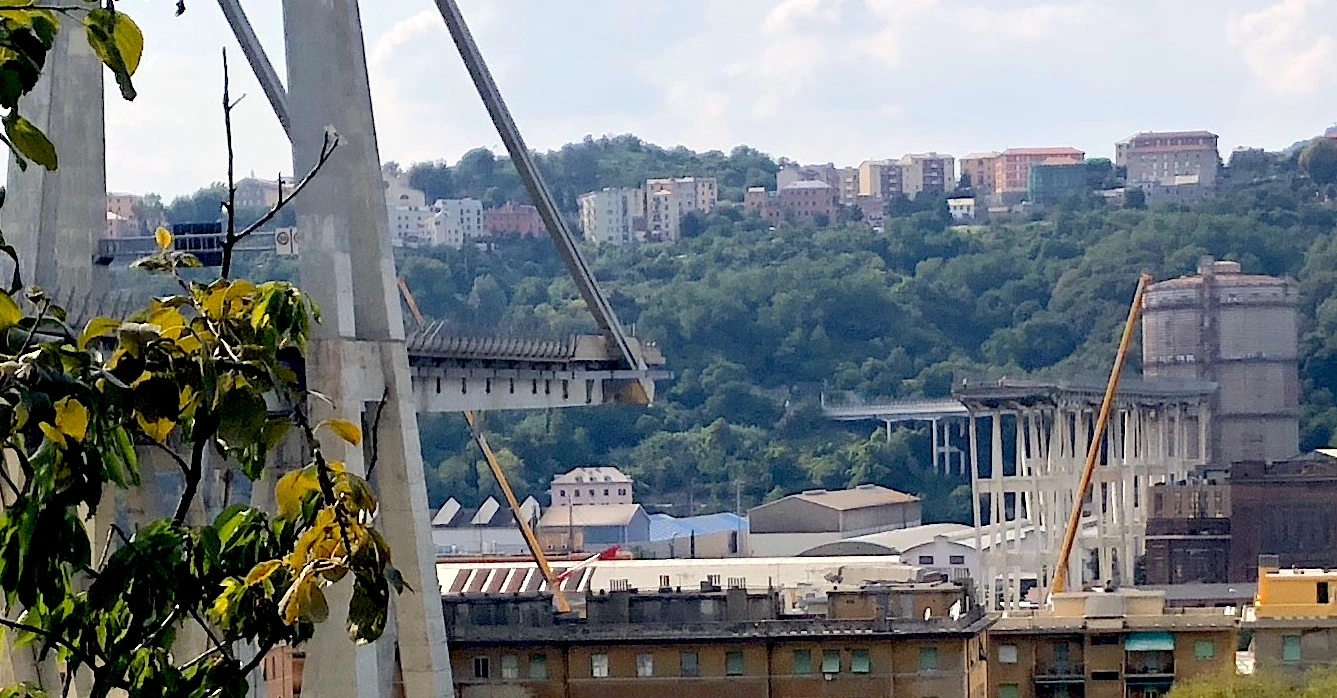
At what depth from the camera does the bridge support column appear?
20609 millimetres

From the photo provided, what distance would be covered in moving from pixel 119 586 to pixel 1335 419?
4343 inches

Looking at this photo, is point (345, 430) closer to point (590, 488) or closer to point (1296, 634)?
point (1296, 634)

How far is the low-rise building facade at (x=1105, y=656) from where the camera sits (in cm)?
3966

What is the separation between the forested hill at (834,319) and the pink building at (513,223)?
108 inches

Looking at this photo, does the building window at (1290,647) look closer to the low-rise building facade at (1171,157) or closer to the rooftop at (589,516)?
the rooftop at (589,516)

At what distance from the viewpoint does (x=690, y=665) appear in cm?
3831

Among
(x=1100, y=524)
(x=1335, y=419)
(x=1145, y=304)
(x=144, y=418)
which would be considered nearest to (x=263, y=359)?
(x=144, y=418)

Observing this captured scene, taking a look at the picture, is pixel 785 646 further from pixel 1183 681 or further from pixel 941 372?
pixel 941 372

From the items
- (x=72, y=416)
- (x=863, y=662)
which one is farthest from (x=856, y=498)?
(x=72, y=416)

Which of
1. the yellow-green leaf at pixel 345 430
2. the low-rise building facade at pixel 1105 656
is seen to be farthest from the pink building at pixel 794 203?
the yellow-green leaf at pixel 345 430

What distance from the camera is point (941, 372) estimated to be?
130 metres

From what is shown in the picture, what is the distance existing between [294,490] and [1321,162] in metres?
149

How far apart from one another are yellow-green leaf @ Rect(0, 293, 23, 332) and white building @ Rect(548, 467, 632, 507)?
105 meters

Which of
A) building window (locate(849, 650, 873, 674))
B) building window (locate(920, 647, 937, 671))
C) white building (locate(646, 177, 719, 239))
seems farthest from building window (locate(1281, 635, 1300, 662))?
white building (locate(646, 177, 719, 239))
